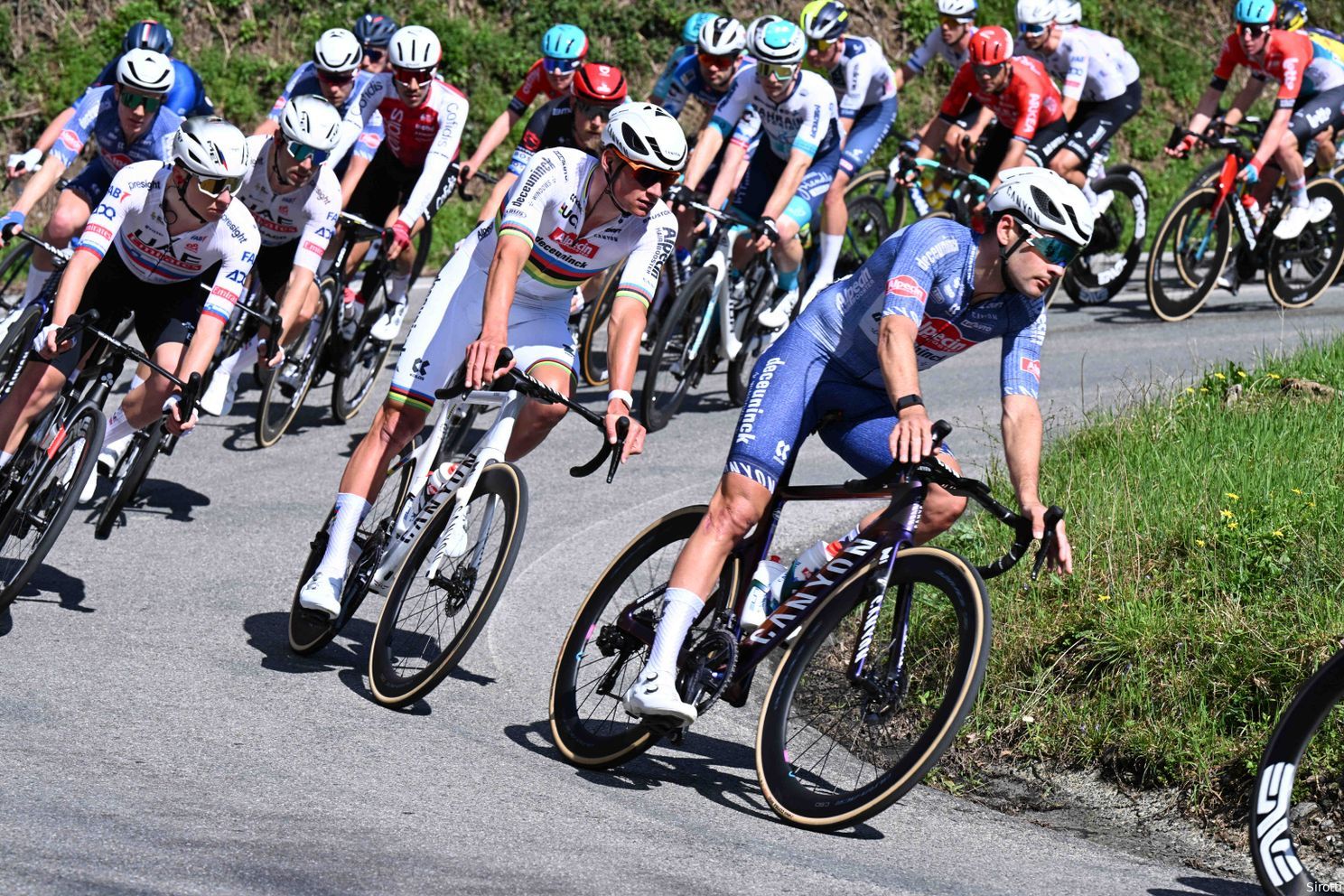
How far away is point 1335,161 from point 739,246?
6833 millimetres

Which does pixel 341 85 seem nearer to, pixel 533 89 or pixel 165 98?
pixel 165 98

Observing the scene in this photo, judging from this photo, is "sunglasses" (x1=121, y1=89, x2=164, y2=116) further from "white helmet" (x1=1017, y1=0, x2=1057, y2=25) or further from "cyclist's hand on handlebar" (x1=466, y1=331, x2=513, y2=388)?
"white helmet" (x1=1017, y1=0, x2=1057, y2=25)

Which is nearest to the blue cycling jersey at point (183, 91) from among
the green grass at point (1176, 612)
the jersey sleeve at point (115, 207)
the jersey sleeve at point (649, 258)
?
the jersey sleeve at point (115, 207)

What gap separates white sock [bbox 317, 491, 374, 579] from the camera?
6578 millimetres

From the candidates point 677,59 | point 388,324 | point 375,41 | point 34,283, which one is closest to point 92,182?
point 34,283

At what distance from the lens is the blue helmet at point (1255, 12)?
13.0 meters

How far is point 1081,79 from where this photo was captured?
1394 centimetres

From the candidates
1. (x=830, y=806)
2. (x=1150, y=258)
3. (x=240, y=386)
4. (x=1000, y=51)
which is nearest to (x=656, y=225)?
(x=830, y=806)

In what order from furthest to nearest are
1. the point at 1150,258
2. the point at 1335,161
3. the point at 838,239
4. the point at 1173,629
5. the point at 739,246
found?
the point at 1335,161 < the point at 1150,258 < the point at 838,239 < the point at 739,246 < the point at 1173,629

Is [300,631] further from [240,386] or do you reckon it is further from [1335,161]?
[1335,161]

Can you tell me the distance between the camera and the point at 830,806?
534 cm

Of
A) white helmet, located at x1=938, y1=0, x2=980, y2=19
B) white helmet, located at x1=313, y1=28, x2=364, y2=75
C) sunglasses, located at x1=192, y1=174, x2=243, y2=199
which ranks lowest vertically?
sunglasses, located at x1=192, y1=174, x2=243, y2=199

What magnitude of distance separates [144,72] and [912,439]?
631 cm

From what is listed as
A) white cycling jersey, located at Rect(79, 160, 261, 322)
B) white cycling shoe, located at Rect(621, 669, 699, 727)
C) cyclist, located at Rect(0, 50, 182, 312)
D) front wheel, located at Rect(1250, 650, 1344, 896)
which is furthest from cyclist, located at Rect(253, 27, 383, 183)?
front wheel, located at Rect(1250, 650, 1344, 896)
